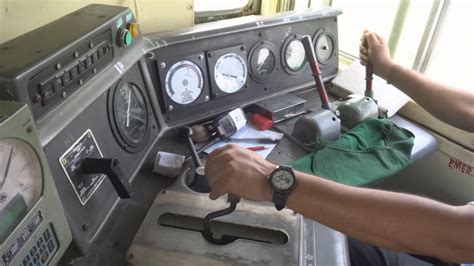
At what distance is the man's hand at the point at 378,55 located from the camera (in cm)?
131

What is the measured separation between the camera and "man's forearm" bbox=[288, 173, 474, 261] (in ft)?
2.33

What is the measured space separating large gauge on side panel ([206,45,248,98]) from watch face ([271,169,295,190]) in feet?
1.76

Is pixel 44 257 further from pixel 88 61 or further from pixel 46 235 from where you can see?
pixel 88 61

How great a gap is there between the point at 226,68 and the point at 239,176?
576mm

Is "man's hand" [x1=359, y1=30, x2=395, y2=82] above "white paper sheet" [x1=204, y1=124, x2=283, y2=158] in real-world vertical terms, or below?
above

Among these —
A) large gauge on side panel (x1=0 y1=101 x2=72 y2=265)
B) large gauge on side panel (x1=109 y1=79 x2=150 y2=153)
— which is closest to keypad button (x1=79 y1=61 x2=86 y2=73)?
large gauge on side panel (x1=109 y1=79 x2=150 y2=153)

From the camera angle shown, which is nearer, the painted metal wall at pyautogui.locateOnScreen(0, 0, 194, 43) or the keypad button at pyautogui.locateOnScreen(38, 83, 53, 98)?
the keypad button at pyautogui.locateOnScreen(38, 83, 53, 98)

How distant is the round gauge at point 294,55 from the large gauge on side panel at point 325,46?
73 mm

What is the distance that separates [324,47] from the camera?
153 cm

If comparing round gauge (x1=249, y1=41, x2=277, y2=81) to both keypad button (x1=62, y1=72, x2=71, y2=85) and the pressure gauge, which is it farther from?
keypad button (x1=62, y1=72, x2=71, y2=85)

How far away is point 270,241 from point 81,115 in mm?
493

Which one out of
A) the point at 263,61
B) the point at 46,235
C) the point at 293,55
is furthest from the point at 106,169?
the point at 293,55

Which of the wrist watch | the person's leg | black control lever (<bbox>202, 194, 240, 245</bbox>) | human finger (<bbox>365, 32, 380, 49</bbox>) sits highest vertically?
human finger (<bbox>365, 32, 380, 49</bbox>)

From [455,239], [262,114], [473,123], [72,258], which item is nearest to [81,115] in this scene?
[72,258]
